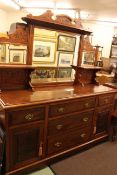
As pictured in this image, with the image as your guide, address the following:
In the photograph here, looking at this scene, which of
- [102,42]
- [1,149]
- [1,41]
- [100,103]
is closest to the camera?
[1,149]

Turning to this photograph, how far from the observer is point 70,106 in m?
1.99

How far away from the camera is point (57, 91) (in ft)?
7.02

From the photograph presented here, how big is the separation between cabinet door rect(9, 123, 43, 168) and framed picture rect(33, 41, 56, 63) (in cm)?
84

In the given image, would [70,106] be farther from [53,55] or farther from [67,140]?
[53,55]

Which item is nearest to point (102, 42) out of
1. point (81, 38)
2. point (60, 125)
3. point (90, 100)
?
point (81, 38)

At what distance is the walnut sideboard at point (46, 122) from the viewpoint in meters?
1.62

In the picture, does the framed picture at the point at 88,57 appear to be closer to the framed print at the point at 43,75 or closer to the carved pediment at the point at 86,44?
the carved pediment at the point at 86,44

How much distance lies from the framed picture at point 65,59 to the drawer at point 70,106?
1.96 feet

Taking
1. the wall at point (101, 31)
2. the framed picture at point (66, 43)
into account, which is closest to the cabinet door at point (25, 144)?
the framed picture at point (66, 43)

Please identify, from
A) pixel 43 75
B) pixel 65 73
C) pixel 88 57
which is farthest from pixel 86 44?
pixel 43 75

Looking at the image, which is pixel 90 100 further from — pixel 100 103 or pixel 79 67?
pixel 79 67

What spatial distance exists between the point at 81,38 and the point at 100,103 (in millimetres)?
940

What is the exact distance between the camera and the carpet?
2.01m

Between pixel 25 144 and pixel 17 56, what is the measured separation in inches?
38.1
